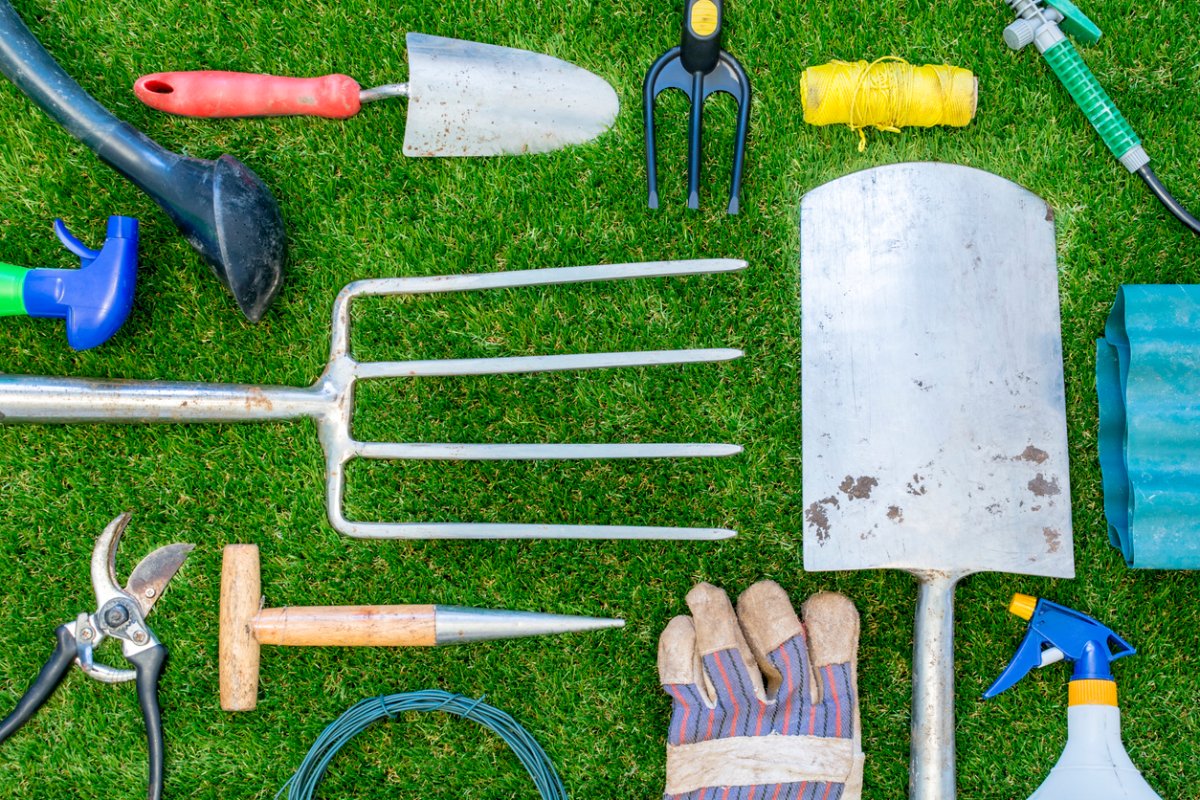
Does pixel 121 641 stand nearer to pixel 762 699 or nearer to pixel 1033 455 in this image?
pixel 762 699

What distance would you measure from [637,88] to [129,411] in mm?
1445

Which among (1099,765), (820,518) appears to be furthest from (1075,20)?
(1099,765)

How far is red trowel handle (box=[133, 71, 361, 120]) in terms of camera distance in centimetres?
231

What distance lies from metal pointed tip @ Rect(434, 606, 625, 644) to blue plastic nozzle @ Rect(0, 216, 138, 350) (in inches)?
39.9

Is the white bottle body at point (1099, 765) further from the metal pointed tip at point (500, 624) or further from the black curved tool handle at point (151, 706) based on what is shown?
the black curved tool handle at point (151, 706)

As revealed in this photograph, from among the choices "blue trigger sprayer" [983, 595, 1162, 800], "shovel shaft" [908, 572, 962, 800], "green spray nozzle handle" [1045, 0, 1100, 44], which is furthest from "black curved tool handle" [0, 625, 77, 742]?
"green spray nozzle handle" [1045, 0, 1100, 44]

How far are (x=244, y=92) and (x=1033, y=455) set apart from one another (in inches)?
80.0

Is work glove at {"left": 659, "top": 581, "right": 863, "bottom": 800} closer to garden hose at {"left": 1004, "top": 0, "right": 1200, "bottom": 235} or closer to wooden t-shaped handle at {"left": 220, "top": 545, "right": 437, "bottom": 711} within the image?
wooden t-shaped handle at {"left": 220, "top": 545, "right": 437, "bottom": 711}

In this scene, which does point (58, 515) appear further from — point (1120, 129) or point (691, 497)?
point (1120, 129)

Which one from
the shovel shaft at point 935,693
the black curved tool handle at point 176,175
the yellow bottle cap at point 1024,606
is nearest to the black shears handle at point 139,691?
the black curved tool handle at point 176,175

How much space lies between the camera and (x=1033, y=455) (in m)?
2.21

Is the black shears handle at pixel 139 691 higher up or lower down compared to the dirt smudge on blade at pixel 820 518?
lower down

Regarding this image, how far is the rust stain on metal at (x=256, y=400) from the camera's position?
7.45 feet

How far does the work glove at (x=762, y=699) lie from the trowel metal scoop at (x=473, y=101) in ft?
3.89
